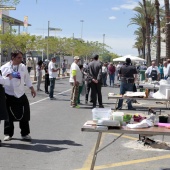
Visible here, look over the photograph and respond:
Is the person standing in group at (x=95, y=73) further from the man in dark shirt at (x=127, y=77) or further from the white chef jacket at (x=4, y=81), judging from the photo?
the white chef jacket at (x=4, y=81)

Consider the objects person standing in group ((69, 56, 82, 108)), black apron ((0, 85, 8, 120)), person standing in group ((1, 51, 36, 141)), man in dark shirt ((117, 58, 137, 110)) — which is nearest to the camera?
black apron ((0, 85, 8, 120))

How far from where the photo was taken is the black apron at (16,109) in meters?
8.73

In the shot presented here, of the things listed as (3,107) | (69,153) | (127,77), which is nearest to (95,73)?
(127,77)

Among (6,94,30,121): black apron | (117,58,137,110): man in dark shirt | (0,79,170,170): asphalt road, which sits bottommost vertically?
(0,79,170,170): asphalt road

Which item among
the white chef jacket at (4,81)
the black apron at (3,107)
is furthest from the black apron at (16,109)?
the black apron at (3,107)

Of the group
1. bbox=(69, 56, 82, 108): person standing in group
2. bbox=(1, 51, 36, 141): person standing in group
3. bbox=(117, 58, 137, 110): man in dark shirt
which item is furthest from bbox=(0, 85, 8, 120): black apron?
bbox=(117, 58, 137, 110): man in dark shirt

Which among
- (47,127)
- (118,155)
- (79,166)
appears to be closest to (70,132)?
(47,127)

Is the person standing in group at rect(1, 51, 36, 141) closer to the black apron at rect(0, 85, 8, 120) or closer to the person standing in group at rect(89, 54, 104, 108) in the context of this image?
the black apron at rect(0, 85, 8, 120)

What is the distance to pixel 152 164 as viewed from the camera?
7156 millimetres

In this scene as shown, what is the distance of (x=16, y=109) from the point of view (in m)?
8.73

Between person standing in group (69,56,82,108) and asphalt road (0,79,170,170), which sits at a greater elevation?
person standing in group (69,56,82,108)

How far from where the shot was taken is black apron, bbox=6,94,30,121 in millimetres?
8727

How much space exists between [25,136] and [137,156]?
248 centimetres

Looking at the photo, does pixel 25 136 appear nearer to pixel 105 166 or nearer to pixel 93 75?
pixel 105 166
